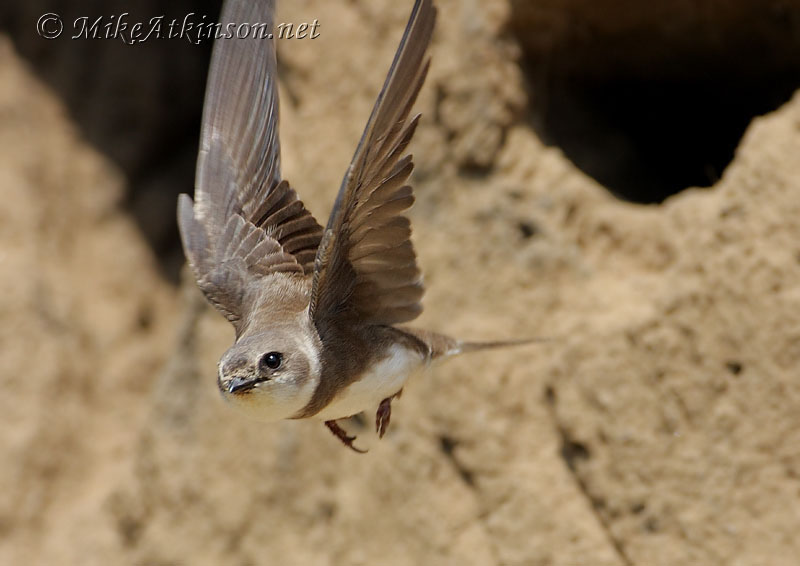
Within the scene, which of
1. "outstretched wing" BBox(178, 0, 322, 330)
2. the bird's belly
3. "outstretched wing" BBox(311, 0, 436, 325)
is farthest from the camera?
"outstretched wing" BBox(178, 0, 322, 330)

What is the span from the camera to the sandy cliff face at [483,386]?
8.27 ft

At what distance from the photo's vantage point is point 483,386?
291cm

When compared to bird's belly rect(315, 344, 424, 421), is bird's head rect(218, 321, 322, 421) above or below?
above

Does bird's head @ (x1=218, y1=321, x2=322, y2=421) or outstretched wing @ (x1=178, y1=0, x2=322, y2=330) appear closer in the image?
bird's head @ (x1=218, y1=321, x2=322, y2=421)

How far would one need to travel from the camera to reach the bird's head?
1.83 meters

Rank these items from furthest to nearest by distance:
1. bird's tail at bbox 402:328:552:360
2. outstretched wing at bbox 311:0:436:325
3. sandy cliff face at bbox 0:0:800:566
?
sandy cliff face at bbox 0:0:800:566 < bird's tail at bbox 402:328:552:360 < outstretched wing at bbox 311:0:436:325

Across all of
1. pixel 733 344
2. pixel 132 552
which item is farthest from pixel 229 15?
pixel 132 552

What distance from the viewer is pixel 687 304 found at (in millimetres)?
2615

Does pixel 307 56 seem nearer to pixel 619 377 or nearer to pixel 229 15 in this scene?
pixel 229 15

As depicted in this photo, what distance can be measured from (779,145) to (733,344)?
507mm
